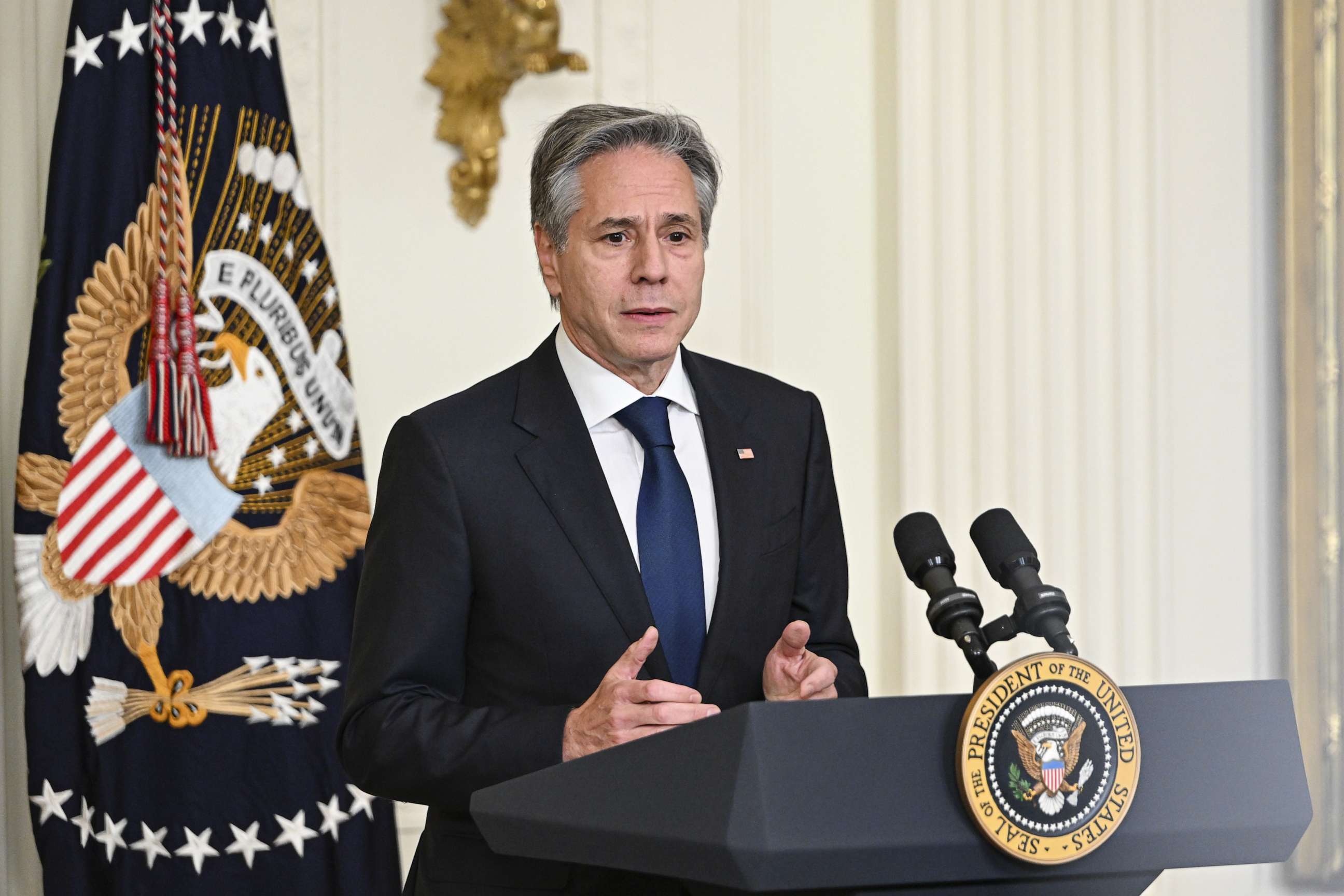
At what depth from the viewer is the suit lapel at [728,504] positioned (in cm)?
181

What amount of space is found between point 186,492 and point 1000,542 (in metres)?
2.28

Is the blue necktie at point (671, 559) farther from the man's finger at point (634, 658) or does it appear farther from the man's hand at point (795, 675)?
the man's finger at point (634, 658)

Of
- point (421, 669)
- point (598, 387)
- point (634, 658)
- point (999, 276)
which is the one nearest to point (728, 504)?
point (598, 387)

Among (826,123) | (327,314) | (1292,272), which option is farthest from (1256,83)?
(327,314)

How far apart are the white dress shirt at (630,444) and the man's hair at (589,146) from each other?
17 cm

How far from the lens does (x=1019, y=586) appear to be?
1.29 meters

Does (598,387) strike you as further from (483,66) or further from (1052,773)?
(483,66)

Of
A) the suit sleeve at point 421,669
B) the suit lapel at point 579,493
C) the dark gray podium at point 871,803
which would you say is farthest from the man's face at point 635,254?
the dark gray podium at point 871,803

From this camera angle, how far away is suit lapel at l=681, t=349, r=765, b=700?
1.81 m

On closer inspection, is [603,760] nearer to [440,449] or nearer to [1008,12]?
[440,449]

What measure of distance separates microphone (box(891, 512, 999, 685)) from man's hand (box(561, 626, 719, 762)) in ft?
0.74

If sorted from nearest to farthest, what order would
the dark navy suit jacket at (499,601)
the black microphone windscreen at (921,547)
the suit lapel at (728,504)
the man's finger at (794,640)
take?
the black microphone windscreen at (921,547), the man's finger at (794,640), the dark navy suit jacket at (499,601), the suit lapel at (728,504)

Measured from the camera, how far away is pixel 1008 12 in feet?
12.7

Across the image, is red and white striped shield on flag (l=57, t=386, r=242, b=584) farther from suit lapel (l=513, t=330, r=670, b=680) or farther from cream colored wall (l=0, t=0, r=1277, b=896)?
suit lapel (l=513, t=330, r=670, b=680)
